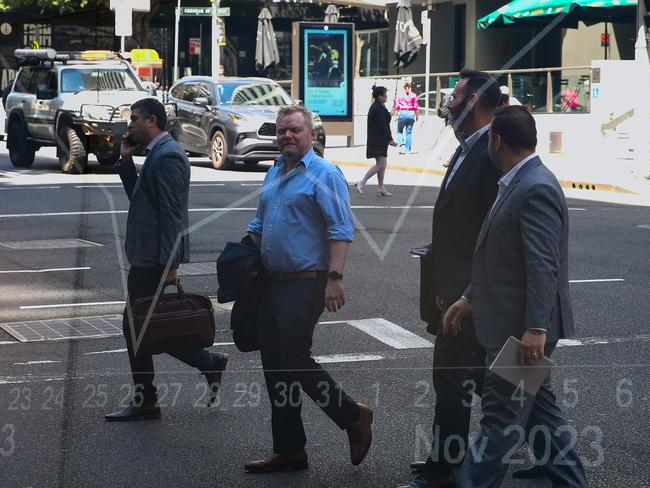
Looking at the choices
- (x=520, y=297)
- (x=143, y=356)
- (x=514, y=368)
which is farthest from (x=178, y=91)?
(x=514, y=368)

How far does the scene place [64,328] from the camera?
9.42 metres

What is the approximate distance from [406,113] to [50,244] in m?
17.8

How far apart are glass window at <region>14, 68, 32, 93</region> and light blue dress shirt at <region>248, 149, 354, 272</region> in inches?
819

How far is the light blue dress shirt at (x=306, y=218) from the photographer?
584 cm

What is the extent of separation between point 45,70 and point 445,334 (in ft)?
68.9

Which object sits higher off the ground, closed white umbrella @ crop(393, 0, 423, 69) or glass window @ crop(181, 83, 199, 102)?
closed white umbrella @ crop(393, 0, 423, 69)

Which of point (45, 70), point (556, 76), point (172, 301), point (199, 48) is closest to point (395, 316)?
point (172, 301)

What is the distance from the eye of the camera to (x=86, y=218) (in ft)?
54.7

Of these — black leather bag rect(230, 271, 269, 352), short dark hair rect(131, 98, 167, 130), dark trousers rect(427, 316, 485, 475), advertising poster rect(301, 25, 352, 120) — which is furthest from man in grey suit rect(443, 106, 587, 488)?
advertising poster rect(301, 25, 352, 120)

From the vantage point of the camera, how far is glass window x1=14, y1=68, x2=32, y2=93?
2564cm

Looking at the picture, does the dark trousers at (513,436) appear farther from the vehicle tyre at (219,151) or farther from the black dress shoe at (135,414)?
the vehicle tyre at (219,151)

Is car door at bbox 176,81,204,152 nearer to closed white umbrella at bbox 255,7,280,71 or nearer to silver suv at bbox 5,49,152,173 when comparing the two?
silver suv at bbox 5,49,152,173

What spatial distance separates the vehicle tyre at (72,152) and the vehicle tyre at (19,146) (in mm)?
1839

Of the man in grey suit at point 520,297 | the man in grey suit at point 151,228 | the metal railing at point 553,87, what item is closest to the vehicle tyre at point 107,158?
the metal railing at point 553,87
